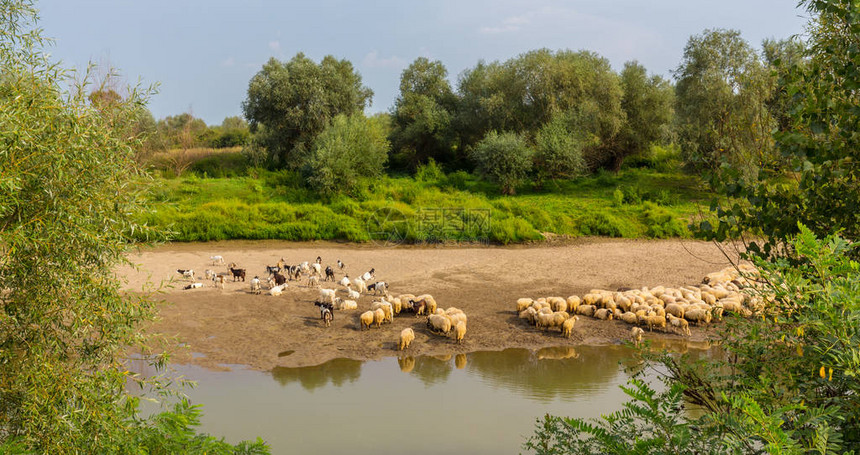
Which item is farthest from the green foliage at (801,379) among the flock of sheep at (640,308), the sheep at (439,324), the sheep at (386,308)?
the sheep at (386,308)

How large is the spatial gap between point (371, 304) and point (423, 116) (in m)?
26.3

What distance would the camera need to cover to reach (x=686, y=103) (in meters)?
33.9

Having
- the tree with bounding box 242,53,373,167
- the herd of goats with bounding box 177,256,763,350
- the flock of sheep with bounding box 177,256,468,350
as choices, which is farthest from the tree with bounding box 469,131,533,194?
the herd of goats with bounding box 177,256,763,350

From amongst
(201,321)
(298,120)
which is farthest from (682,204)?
(201,321)

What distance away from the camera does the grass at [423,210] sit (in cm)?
2688

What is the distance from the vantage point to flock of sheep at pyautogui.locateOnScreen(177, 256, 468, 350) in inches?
557

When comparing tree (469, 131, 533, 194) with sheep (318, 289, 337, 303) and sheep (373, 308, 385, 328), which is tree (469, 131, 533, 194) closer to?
sheep (318, 289, 337, 303)

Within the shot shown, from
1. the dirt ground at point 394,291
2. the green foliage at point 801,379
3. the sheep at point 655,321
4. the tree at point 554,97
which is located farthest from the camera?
the tree at point 554,97

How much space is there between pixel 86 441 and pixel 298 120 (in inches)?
1288

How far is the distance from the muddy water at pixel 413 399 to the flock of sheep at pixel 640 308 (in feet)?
4.19

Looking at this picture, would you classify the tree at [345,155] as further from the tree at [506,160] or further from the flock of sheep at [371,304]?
the flock of sheep at [371,304]

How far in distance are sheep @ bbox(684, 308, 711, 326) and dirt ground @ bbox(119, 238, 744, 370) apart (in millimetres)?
379

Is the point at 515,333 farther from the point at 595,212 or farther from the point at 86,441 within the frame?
the point at 595,212

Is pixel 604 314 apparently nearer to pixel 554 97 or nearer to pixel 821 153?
pixel 821 153
